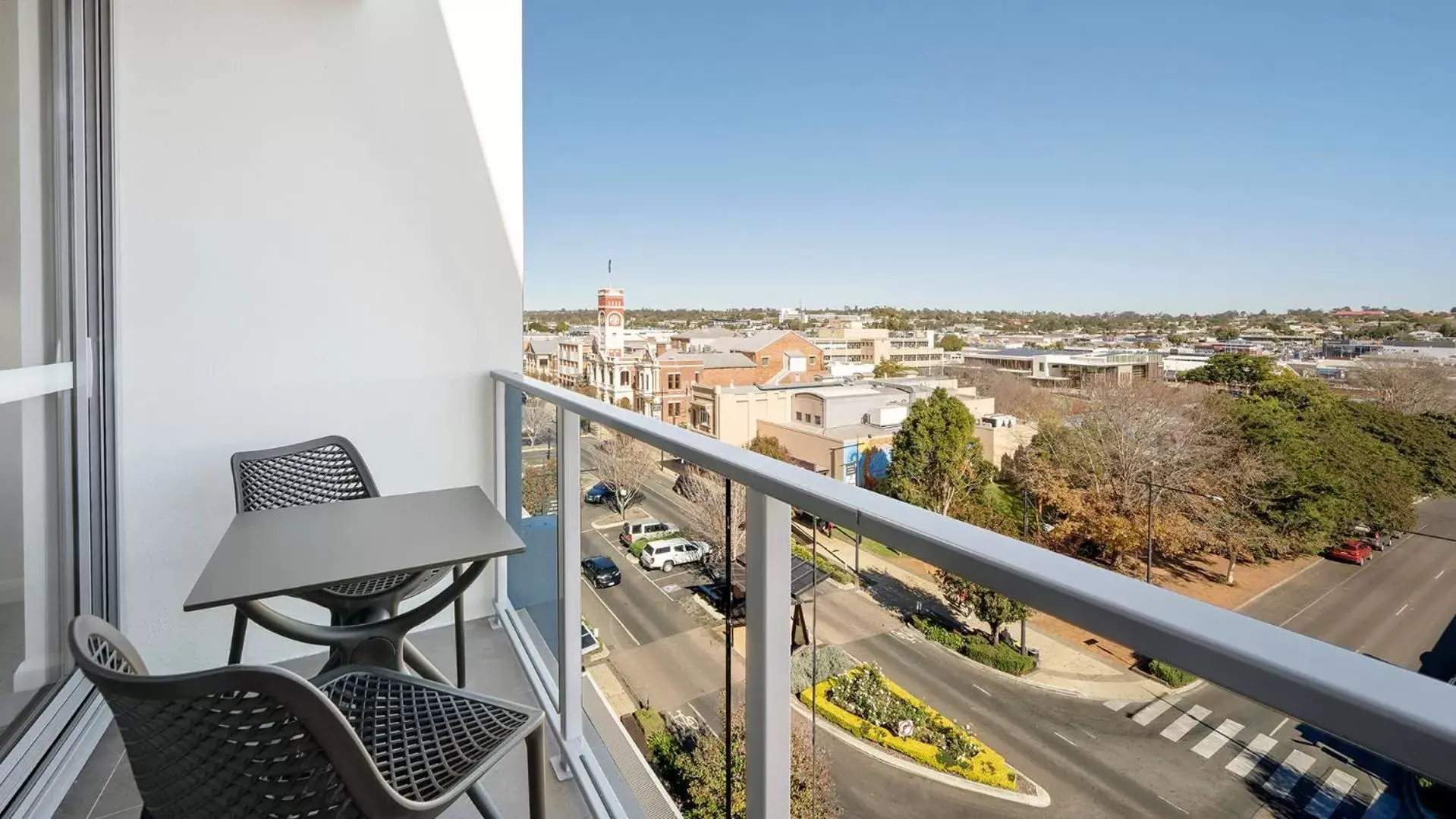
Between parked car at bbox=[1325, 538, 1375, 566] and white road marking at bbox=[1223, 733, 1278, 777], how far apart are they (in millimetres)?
2967

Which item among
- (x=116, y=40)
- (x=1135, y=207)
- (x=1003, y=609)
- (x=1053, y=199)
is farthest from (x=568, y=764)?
(x=1053, y=199)

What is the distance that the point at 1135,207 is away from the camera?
41.7 feet

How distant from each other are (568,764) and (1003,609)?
5.25 ft

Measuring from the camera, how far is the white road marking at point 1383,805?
407 mm

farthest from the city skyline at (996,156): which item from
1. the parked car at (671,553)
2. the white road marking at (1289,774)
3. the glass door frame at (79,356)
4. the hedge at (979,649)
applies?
the white road marking at (1289,774)

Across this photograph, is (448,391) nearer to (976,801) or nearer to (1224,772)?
(976,801)

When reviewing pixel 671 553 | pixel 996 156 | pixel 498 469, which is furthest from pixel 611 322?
pixel 996 156

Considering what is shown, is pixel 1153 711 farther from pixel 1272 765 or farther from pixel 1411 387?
pixel 1411 387

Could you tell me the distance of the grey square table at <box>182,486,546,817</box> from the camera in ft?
4.47

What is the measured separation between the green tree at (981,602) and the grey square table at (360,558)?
2.74ft

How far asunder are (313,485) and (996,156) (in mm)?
18684

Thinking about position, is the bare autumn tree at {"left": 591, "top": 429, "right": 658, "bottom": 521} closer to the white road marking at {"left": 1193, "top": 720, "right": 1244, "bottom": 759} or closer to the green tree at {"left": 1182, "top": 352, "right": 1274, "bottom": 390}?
the white road marking at {"left": 1193, "top": 720, "right": 1244, "bottom": 759}

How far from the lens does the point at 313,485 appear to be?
2.32 m

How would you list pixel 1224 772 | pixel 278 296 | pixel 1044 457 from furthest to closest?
1. pixel 1044 457
2. pixel 278 296
3. pixel 1224 772
